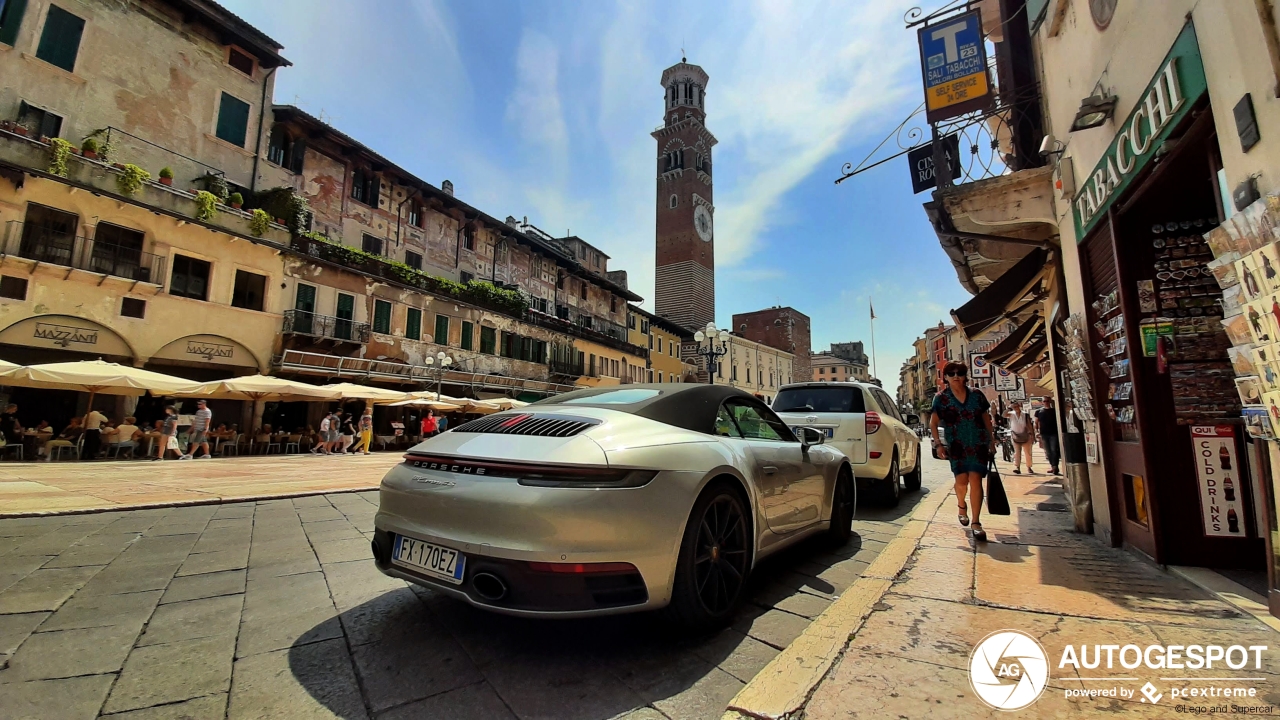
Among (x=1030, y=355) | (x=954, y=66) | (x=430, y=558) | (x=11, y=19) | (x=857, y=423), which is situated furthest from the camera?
(x=11, y=19)

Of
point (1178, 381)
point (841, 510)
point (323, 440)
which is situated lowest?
point (841, 510)

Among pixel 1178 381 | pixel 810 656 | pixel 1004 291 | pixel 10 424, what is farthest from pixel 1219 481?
pixel 10 424

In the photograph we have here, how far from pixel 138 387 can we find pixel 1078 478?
17.8 meters

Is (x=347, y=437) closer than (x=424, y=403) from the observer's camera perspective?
Yes

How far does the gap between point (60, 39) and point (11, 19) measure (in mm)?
995

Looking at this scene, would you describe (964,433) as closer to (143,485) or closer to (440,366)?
(143,485)

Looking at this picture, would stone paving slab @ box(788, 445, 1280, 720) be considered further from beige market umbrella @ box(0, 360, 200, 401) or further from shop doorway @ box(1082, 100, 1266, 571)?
beige market umbrella @ box(0, 360, 200, 401)

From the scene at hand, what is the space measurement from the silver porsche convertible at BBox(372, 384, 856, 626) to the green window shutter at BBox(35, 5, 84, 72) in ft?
73.5

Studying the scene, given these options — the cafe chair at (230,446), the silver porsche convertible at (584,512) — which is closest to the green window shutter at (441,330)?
the cafe chair at (230,446)

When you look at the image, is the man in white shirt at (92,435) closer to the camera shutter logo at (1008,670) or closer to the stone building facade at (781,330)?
the camera shutter logo at (1008,670)

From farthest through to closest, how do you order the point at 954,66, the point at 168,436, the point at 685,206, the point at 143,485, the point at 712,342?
1. the point at 685,206
2. the point at 712,342
3. the point at 168,436
4. the point at 143,485
5. the point at 954,66

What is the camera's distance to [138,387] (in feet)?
41.6

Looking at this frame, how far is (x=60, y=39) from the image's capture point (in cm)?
1577

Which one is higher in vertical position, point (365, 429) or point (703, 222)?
point (703, 222)
